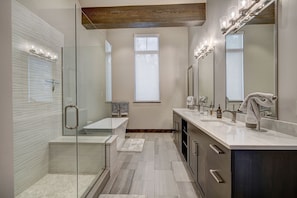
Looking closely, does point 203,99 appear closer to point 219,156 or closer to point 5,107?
point 219,156

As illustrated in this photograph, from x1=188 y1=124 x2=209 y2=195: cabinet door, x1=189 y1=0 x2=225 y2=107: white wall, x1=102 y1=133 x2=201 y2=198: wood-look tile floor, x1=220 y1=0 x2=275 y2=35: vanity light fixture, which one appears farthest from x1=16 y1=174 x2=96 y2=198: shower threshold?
x1=220 y1=0 x2=275 y2=35: vanity light fixture

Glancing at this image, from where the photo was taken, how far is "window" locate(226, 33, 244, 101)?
2564 mm

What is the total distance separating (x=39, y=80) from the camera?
3.17 m

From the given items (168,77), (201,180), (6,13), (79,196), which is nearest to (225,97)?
(201,180)

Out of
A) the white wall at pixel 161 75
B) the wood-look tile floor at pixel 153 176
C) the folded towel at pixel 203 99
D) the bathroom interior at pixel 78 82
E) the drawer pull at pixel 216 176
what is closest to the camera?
the drawer pull at pixel 216 176

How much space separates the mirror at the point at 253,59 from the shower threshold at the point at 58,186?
7.22 feet

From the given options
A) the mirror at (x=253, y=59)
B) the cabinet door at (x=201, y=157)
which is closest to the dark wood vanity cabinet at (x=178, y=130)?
the mirror at (x=253, y=59)

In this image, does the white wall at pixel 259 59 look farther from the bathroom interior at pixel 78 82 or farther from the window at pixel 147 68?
the window at pixel 147 68

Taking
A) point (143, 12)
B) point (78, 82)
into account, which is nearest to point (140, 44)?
point (143, 12)

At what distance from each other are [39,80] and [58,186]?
156cm

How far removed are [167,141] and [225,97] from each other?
2.63m

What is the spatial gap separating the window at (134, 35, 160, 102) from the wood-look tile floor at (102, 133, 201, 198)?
2.81 m

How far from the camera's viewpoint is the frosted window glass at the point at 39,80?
2.93 meters

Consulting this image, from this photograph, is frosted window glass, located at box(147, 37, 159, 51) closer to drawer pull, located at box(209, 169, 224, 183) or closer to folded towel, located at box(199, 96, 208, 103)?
folded towel, located at box(199, 96, 208, 103)
